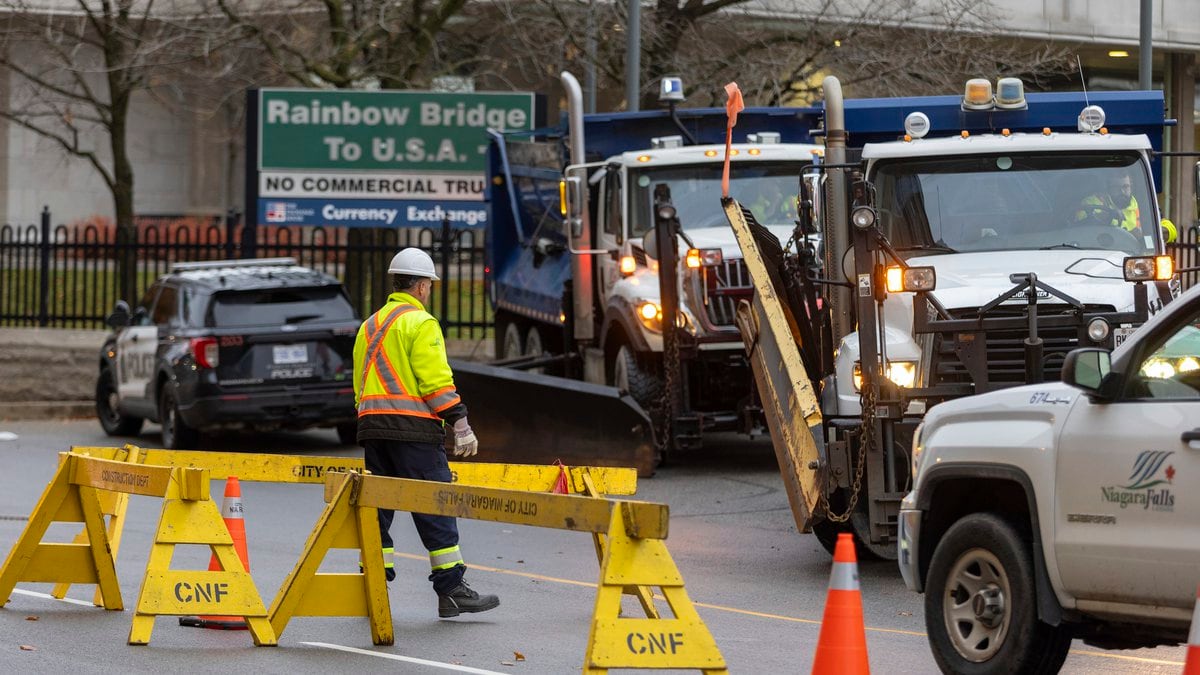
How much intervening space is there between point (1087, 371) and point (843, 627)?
1229 mm

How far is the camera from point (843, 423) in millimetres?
10664

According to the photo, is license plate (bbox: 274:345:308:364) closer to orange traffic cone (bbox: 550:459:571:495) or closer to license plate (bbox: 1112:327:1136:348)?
orange traffic cone (bbox: 550:459:571:495)

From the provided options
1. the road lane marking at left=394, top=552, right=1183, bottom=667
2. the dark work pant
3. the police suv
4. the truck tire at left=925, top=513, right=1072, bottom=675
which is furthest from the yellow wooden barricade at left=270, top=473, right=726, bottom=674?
the police suv

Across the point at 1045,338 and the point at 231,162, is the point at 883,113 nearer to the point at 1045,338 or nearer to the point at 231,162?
the point at 1045,338

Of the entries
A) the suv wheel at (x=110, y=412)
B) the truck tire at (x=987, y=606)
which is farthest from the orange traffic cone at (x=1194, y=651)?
the suv wheel at (x=110, y=412)

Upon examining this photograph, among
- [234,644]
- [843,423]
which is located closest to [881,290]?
[843,423]

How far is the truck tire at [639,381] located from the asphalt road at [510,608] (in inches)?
33.1

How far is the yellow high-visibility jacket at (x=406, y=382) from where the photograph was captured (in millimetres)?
9516

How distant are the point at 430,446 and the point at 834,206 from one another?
10.8ft

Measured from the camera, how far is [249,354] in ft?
58.0

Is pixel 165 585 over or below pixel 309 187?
below

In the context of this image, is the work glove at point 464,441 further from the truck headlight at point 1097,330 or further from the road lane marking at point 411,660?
the truck headlight at point 1097,330

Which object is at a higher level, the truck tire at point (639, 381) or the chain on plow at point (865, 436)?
the truck tire at point (639, 381)

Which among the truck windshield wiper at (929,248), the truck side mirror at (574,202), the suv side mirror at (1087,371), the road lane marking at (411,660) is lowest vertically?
the road lane marking at (411,660)
